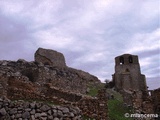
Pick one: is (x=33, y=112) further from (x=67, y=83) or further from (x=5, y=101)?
(x=67, y=83)

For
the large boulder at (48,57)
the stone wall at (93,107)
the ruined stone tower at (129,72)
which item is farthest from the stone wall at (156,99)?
the ruined stone tower at (129,72)

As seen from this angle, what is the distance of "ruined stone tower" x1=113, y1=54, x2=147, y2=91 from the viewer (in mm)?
42312

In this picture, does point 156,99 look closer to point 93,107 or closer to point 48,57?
point 93,107

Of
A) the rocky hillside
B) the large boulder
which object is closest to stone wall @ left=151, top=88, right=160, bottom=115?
the rocky hillside

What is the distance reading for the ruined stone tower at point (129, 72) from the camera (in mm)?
42312

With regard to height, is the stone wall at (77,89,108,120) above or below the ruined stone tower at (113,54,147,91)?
below

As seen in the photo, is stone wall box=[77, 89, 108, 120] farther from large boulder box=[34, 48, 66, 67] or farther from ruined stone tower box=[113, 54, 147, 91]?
ruined stone tower box=[113, 54, 147, 91]

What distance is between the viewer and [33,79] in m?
15.6

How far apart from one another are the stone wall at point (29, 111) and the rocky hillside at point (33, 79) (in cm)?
242

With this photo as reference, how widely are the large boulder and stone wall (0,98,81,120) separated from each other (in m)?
19.6

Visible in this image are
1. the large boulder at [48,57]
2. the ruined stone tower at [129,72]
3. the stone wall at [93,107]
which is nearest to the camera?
the stone wall at [93,107]

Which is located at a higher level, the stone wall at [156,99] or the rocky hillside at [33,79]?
the rocky hillside at [33,79]

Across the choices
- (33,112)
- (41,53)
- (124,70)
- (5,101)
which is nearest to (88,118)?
(33,112)

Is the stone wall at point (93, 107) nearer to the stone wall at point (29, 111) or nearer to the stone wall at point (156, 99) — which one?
the stone wall at point (29, 111)
